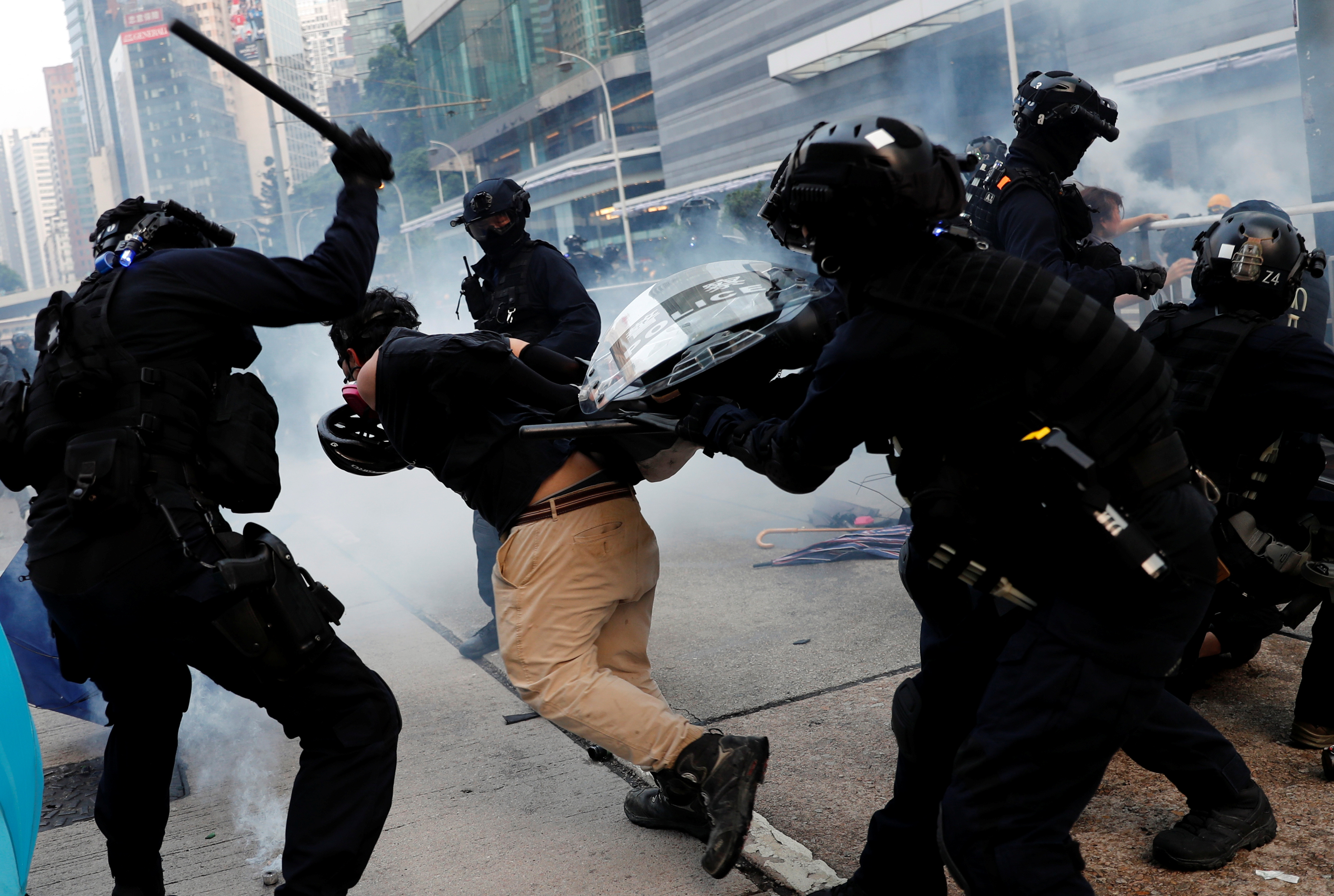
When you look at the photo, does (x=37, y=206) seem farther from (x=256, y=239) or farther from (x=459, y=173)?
(x=256, y=239)

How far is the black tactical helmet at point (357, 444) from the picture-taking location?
11.4ft

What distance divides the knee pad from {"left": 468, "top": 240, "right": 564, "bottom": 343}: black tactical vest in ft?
10.5

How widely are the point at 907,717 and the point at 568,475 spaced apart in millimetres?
1113

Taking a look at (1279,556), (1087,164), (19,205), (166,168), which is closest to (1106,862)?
(1279,556)

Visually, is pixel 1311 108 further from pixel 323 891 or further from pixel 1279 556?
pixel 323 891

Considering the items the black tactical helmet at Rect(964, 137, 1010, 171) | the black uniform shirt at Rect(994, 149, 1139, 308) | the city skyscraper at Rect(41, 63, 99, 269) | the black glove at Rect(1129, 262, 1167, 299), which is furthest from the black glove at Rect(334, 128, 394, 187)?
the city skyscraper at Rect(41, 63, 99, 269)

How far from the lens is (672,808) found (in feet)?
10.1

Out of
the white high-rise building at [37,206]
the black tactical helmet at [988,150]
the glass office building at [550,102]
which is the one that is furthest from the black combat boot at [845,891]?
the white high-rise building at [37,206]

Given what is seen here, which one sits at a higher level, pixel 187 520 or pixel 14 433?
pixel 14 433

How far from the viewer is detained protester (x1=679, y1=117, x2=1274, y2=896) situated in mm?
1881

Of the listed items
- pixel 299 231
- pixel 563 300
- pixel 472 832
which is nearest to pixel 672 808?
pixel 472 832

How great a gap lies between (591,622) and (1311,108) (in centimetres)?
704

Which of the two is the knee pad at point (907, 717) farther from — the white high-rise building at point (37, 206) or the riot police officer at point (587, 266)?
the white high-rise building at point (37, 206)

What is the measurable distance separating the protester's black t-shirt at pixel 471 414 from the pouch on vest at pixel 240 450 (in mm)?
383
